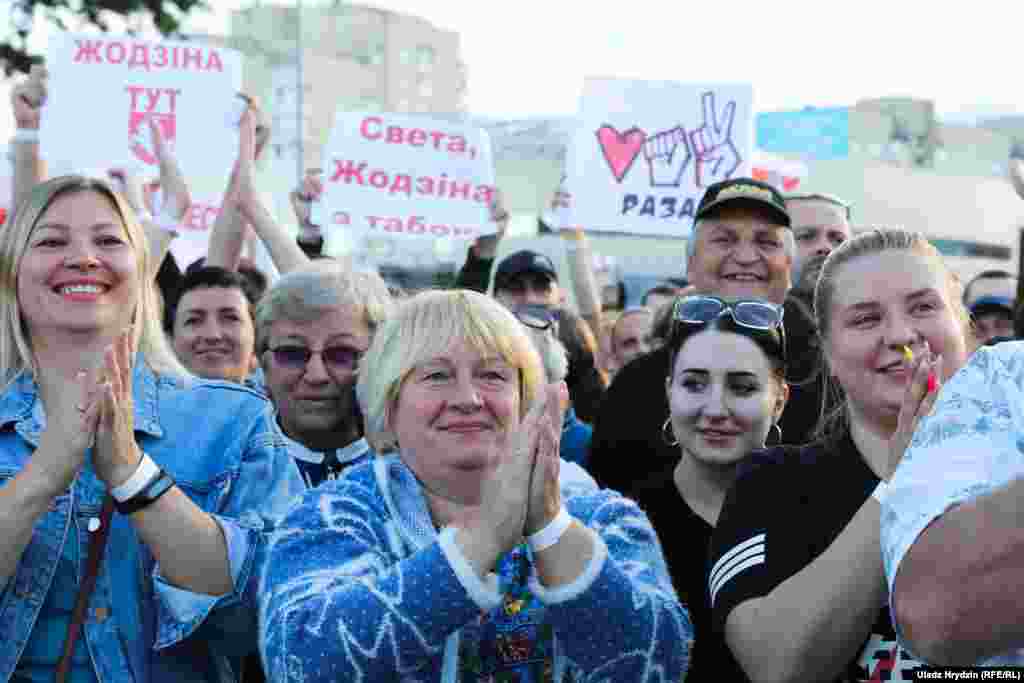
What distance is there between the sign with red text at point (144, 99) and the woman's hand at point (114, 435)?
4088mm

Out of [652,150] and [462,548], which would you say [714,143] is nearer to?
[652,150]

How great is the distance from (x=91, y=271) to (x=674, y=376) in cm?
151

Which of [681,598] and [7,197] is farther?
[7,197]

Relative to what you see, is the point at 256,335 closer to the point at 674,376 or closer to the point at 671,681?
the point at 674,376

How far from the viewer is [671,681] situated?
2473 mm

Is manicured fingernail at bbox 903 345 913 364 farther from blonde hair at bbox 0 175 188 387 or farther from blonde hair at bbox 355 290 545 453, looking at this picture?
blonde hair at bbox 0 175 188 387

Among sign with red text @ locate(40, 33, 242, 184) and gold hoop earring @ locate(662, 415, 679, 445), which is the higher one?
sign with red text @ locate(40, 33, 242, 184)

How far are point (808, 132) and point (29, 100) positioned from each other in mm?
36810

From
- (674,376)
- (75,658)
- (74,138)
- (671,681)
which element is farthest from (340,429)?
(74,138)

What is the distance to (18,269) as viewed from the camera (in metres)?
2.92

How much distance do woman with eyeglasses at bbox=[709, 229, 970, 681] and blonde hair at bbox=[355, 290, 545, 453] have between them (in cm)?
52

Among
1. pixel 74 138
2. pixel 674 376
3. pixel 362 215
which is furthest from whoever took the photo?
pixel 362 215

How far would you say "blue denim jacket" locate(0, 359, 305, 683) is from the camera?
2.60m

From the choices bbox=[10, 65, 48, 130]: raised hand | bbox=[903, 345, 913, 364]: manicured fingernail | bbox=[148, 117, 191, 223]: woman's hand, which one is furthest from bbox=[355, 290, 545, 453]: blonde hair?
bbox=[10, 65, 48, 130]: raised hand
